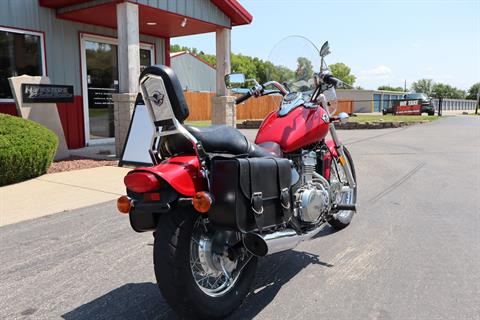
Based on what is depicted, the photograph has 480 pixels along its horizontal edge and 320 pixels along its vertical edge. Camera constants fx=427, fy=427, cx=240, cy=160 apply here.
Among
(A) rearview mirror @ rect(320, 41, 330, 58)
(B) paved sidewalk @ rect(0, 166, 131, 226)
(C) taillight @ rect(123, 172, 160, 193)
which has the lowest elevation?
(B) paved sidewalk @ rect(0, 166, 131, 226)

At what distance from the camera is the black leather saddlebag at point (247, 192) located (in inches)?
102

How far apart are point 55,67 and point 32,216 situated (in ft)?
19.3

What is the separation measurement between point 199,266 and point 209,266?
2.5 inches

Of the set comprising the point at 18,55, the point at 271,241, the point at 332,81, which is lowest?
the point at 271,241

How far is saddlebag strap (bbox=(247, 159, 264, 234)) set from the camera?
269cm

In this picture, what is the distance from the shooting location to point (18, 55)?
9289mm

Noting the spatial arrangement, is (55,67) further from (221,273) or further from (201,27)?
(221,273)

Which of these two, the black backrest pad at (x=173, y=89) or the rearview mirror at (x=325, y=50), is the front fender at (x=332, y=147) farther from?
the black backrest pad at (x=173, y=89)

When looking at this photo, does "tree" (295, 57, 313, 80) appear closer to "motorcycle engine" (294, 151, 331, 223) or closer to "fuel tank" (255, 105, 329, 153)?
"fuel tank" (255, 105, 329, 153)

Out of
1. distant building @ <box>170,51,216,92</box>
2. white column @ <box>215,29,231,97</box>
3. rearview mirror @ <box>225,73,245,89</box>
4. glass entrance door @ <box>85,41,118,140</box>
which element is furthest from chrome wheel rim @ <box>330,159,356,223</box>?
distant building @ <box>170,51,216,92</box>

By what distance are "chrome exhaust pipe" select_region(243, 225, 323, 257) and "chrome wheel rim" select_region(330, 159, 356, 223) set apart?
1.09m

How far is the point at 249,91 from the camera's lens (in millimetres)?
3893

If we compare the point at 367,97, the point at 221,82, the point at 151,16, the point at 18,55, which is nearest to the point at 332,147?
the point at 151,16

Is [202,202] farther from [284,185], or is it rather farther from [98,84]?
[98,84]
